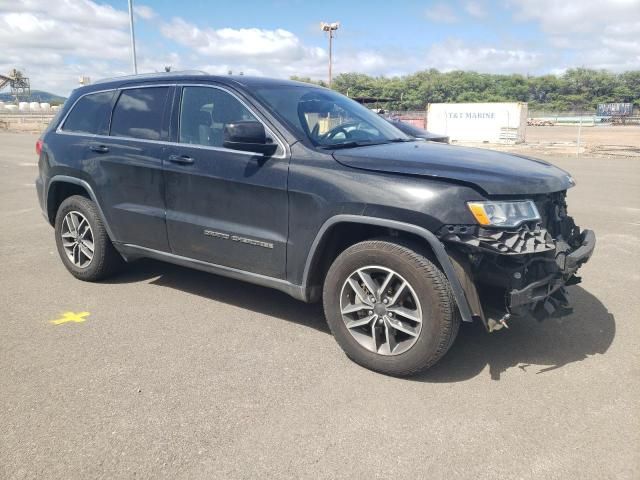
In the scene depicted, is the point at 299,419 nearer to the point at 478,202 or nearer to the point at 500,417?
the point at 500,417

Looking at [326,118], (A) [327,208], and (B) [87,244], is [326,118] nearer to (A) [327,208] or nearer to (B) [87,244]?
(A) [327,208]

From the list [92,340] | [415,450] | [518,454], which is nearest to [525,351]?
[518,454]

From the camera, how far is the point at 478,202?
304 centimetres

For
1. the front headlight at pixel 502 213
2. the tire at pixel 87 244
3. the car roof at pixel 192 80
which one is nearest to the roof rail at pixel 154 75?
the car roof at pixel 192 80

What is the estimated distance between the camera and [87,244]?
5008 mm

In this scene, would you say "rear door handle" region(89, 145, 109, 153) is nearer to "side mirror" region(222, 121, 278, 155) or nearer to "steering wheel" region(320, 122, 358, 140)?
"side mirror" region(222, 121, 278, 155)

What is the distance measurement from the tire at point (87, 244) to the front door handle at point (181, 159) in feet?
3.76

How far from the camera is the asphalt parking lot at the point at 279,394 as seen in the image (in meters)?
2.59

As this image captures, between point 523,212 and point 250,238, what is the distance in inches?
71.4

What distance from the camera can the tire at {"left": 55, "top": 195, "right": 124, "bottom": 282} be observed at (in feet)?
15.9

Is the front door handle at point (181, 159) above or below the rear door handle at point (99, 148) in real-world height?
below

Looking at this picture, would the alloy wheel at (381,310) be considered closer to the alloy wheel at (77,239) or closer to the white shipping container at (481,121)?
the alloy wheel at (77,239)

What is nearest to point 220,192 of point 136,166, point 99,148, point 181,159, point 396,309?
point 181,159

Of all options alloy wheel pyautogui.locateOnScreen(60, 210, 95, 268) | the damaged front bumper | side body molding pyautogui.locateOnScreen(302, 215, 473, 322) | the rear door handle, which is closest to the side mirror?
side body molding pyautogui.locateOnScreen(302, 215, 473, 322)
